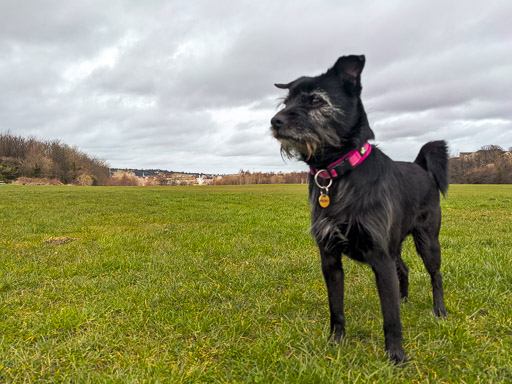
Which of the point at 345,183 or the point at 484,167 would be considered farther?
the point at 484,167

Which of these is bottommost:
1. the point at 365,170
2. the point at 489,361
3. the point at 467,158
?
the point at 489,361

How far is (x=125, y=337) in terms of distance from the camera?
3697 mm

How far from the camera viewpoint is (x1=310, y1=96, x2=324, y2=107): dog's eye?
129 inches

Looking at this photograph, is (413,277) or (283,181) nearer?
(413,277)

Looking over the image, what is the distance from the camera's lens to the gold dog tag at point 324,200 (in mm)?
3252

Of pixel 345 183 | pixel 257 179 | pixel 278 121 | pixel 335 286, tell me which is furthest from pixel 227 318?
pixel 257 179

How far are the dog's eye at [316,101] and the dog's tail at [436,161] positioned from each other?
7.17 feet

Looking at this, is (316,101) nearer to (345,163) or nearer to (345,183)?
(345,163)

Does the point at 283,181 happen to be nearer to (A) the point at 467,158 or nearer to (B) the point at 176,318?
(A) the point at 467,158

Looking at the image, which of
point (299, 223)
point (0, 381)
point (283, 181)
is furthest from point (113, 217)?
point (283, 181)

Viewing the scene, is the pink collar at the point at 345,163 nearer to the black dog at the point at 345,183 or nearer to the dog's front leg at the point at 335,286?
the black dog at the point at 345,183

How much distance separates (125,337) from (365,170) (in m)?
3.38

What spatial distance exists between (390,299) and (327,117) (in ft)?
6.39

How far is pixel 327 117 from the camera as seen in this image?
3193 millimetres
